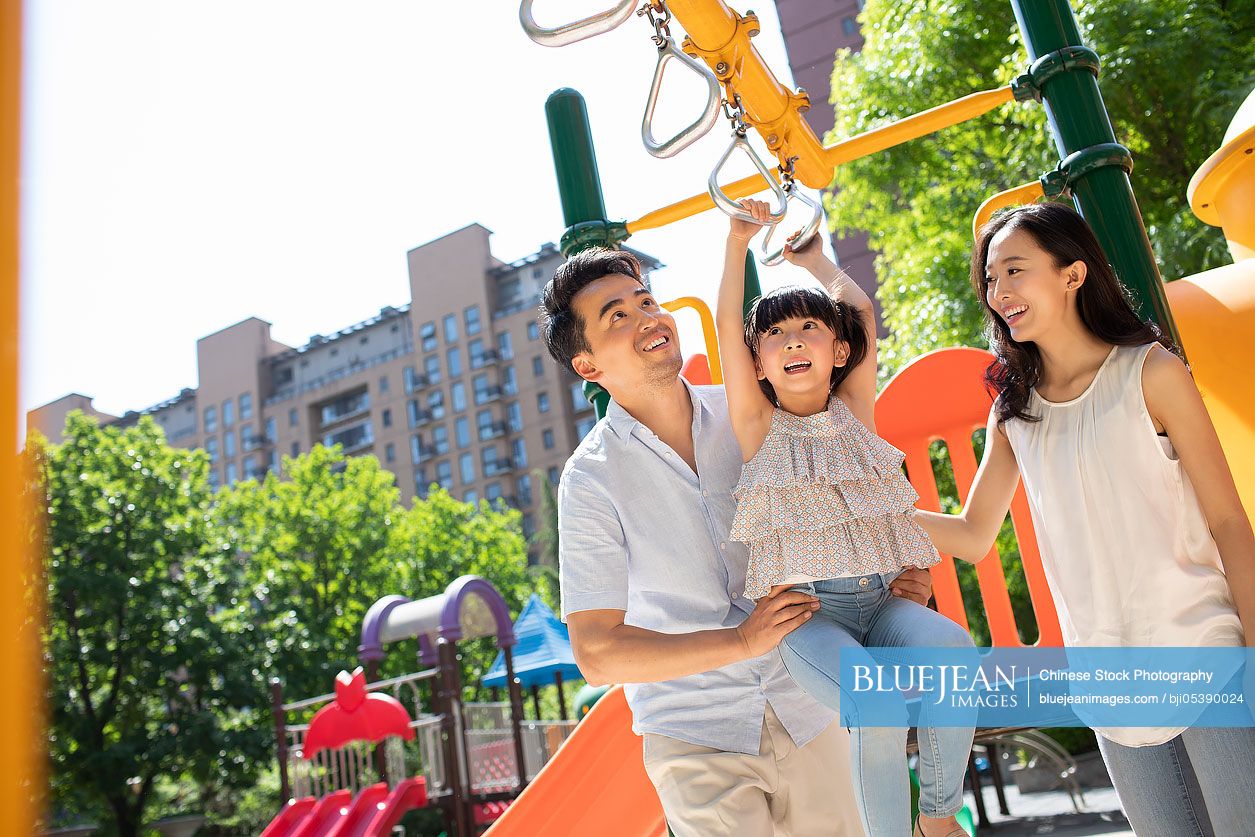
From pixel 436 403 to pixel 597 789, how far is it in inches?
2247

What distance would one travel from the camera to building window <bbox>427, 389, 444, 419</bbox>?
194 ft

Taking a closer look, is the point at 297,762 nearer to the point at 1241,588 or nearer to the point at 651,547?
the point at 651,547

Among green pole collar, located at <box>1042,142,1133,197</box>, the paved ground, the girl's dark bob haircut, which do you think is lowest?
the paved ground

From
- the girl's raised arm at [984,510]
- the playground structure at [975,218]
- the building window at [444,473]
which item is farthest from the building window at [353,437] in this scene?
the girl's raised arm at [984,510]

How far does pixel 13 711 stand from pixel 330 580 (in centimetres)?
2976

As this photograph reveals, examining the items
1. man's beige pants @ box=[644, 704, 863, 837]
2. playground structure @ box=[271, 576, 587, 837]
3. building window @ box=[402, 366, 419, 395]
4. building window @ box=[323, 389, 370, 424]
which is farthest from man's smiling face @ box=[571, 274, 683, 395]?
building window @ box=[323, 389, 370, 424]

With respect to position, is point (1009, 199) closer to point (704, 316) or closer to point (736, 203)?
point (704, 316)

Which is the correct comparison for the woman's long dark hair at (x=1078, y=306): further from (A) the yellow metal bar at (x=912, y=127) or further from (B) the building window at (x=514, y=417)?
(B) the building window at (x=514, y=417)

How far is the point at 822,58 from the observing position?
119 ft

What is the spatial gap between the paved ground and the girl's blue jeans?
5607mm

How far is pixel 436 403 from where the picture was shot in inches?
2335

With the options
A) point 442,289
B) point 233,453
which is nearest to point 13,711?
point 442,289

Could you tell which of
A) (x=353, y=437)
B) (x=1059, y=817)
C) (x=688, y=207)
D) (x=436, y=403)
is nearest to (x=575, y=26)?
(x=688, y=207)

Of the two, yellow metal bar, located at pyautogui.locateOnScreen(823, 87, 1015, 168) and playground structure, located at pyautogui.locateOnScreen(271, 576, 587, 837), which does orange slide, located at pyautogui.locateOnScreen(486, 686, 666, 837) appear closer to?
yellow metal bar, located at pyautogui.locateOnScreen(823, 87, 1015, 168)
